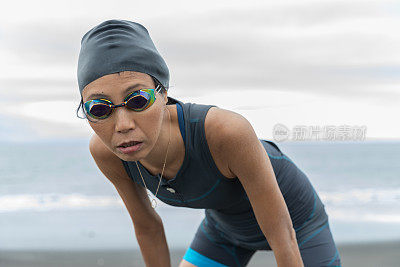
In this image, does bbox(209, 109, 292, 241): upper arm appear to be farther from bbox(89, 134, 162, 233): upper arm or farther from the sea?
the sea

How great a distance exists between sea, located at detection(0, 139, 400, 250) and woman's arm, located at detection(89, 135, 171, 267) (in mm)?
4139

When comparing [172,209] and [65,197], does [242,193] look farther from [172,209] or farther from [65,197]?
[65,197]

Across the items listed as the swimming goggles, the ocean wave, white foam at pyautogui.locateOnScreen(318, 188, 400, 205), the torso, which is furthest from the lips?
white foam at pyautogui.locateOnScreen(318, 188, 400, 205)

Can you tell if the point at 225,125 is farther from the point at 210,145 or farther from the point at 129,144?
the point at 129,144

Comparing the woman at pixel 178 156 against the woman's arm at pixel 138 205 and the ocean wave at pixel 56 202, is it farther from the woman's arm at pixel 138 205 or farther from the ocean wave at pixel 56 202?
the ocean wave at pixel 56 202

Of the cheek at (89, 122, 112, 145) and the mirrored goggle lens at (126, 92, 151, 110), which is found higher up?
the mirrored goggle lens at (126, 92, 151, 110)

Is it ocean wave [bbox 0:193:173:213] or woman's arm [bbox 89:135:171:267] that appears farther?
ocean wave [bbox 0:193:173:213]

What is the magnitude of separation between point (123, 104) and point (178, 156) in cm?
38

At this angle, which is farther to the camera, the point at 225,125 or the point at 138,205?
the point at 138,205

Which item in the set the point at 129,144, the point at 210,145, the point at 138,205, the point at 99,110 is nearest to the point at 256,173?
the point at 210,145

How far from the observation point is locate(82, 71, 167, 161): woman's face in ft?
4.80

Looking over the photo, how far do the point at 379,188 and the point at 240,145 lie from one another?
1715 cm

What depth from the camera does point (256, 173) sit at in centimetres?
161

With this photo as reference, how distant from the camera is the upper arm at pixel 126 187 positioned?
75.7 inches
